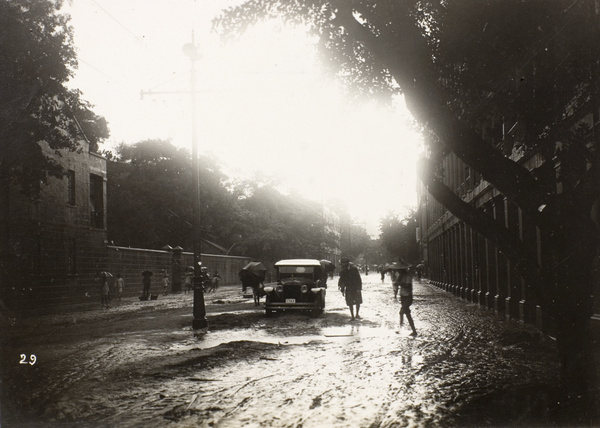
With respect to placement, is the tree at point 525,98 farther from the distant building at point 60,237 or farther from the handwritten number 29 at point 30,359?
the distant building at point 60,237

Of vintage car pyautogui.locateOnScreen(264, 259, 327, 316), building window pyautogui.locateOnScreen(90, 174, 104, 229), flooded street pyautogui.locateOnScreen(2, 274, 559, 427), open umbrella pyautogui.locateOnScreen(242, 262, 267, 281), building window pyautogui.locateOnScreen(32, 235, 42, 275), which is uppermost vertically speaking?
building window pyautogui.locateOnScreen(90, 174, 104, 229)

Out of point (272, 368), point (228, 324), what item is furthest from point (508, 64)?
point (228, 324)

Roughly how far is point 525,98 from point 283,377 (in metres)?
4.75

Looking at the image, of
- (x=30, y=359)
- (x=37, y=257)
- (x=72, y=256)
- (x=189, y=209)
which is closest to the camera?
(x=30, y=359)

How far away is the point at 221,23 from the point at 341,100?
2026 millimetres

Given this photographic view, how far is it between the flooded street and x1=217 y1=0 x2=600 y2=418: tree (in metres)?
1.23

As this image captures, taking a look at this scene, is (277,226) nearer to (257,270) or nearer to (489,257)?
(257,270)

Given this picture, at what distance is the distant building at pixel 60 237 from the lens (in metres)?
22.0

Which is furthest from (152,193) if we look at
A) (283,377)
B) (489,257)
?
(283,377)

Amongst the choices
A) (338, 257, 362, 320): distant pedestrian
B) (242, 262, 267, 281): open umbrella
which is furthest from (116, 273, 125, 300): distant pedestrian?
(338, 257, 362, 320): distant pedestrian

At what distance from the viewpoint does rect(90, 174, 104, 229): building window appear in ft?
102

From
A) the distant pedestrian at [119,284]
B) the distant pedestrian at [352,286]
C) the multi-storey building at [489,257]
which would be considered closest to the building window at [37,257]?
the distant pedestrian at [119,284]

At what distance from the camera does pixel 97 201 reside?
3172 cm

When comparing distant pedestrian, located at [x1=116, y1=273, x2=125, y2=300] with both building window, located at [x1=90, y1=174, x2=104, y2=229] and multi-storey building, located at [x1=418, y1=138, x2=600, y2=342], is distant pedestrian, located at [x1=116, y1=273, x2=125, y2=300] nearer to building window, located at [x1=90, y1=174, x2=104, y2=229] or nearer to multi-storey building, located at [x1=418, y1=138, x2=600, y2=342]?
building window, located at [x1=90, y1=174, x2=104, y2=229]
